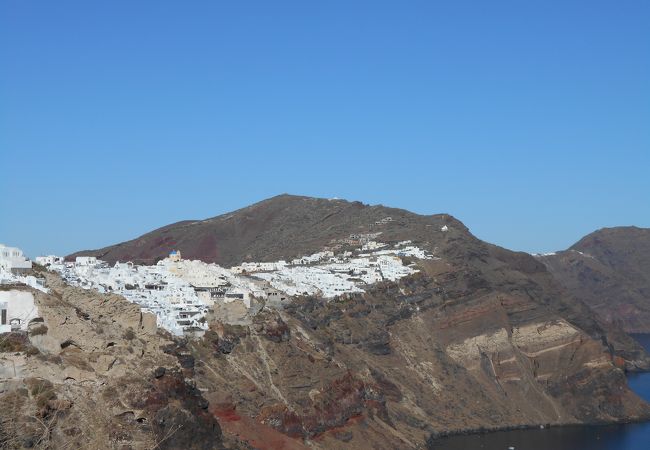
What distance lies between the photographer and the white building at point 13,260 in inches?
2739

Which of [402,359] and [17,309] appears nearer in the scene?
[17,309]

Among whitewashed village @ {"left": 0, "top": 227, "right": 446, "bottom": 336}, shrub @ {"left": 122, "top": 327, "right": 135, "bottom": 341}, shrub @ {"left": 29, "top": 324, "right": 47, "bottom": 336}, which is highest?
whitewashed village @ {"left": 0, "top": 227, "right": 446, "bottom": 336}

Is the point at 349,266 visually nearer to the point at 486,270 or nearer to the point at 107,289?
the point at 486,270

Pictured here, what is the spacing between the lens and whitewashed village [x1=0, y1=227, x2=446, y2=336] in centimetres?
6900

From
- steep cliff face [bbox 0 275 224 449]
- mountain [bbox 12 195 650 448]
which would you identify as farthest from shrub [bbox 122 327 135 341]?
mountain [bbox 12 195 650 448]

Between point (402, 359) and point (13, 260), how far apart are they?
60565 millimetres

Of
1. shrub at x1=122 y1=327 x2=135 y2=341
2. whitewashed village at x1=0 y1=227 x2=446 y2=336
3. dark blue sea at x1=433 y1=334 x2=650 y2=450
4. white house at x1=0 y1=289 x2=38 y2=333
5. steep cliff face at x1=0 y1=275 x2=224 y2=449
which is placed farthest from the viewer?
dark blue sea at x1=433 y1=334 x2=650 y2=450

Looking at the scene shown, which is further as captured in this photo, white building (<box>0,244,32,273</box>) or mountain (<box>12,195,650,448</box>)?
mountain (<box>12,195,650,448</box>)

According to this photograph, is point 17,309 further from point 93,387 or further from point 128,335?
point 93,387

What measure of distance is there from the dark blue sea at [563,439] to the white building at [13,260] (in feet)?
163

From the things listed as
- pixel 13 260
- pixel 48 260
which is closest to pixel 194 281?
pixel 48 260

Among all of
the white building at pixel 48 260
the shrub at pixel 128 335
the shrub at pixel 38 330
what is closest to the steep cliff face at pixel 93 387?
the shrub at pixel 38 330

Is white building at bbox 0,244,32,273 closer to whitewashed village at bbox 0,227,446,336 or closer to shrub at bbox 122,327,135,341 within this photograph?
whitewashed village at bbox 0,227,446,336

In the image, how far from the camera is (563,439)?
367ft
